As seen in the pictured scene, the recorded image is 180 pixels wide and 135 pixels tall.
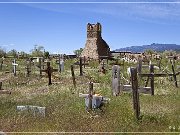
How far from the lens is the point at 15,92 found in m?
22.5

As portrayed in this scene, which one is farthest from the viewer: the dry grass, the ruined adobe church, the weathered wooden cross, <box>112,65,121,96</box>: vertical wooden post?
the ruined adobe church

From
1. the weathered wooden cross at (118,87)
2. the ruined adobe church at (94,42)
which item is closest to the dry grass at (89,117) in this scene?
the weathered wooden cross at (118,87)

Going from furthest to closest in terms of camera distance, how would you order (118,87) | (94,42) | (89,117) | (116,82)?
(94,42), (116,82), (118,87), (89,117)

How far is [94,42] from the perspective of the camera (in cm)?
8638

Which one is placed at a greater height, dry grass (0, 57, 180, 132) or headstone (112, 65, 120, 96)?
headstone (112, 65, 120, 96)

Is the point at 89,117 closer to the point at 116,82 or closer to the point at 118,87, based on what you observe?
the point at 118,87

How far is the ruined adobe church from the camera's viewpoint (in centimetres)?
8594

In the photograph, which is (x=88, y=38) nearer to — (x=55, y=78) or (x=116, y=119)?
(x=55, y=78)

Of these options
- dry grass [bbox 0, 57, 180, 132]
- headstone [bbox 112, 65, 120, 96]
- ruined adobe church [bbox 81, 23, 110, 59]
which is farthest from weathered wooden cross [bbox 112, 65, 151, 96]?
ruined adobe church [bbox 81, 23, 110, 59]

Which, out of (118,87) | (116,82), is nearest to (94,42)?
(116,82)

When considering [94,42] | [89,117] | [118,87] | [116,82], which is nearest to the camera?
[89,117]

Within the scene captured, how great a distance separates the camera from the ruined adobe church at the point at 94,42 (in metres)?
85.9

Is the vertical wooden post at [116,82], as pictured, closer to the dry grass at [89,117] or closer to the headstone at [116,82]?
the headstone at [116,82]

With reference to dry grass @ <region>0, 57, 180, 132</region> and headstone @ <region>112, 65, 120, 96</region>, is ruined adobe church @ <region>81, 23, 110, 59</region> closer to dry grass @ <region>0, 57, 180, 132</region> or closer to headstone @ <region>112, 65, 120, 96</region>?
headstone @ <region>112, 65, 120, 96</region>
